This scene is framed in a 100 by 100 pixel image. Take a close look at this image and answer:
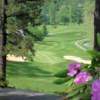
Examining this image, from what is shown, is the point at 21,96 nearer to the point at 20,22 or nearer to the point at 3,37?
the point at 3,37

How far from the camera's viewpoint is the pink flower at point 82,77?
170 centimetres

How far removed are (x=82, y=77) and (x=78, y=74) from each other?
0.04m

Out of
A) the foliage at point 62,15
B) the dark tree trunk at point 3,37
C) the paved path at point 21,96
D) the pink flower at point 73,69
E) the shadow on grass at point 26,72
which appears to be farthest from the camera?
the foliage at point 62,15

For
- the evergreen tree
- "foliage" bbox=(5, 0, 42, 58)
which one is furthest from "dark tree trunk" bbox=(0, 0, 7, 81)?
"foliage" bbox=(5, 0, 42, 58)

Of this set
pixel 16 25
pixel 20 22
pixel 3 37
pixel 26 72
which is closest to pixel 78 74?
pixel 3 37

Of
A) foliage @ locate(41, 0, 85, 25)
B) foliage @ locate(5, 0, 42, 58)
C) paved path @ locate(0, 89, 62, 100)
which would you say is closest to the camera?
paved path @ locate(0, 89, 62, 100)

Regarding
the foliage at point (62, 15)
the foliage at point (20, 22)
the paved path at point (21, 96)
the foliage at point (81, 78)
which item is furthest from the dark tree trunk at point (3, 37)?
the foliage at point (62, 15)

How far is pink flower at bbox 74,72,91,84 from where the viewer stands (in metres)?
1.70

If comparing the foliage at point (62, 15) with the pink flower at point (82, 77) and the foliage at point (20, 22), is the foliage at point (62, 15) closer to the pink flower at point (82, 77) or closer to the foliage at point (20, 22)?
the foliage at point (20, 22)

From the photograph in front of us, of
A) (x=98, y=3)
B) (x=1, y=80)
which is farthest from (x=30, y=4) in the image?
(x=98, y=3)

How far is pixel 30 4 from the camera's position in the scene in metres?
18.1

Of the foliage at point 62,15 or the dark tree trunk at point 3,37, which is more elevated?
the dark tree trunk at point 3,37

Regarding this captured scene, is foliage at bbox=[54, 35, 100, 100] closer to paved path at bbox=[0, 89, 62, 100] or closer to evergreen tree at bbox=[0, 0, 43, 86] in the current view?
paved path at bbox=[0, 89, 62, 100]

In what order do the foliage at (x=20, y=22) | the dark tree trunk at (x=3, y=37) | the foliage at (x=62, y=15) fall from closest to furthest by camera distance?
the dark tree trunk at (x=3, y=37) → the foliage at (x=20, y=22) → the foliage at (x=62, y=15)
